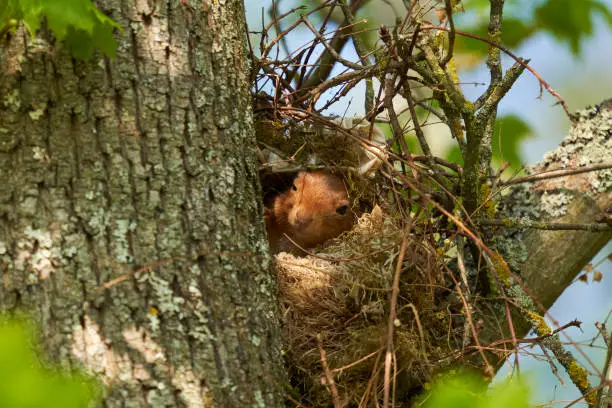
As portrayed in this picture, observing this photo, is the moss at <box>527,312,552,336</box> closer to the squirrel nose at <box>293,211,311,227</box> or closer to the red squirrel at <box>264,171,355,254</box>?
the red squirrel at <box>264,171,355,254</box>

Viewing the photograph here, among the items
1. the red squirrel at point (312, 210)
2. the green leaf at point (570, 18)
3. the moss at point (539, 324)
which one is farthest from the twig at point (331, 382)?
the green leaf at point (570, 18)

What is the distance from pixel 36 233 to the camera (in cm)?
192

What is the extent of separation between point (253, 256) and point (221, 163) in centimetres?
32

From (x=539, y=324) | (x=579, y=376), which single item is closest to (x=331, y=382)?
(x=539, y=324)

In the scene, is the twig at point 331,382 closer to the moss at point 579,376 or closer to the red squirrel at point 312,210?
the moss at point 579,376

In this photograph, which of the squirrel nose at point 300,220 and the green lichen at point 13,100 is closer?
the green lichen at point 13,100

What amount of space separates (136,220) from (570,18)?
2.86 m

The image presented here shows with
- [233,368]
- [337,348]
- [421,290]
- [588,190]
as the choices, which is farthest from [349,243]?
[233,368]

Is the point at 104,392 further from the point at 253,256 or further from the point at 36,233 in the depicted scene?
the point at 253,256

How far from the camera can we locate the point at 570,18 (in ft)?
12.5

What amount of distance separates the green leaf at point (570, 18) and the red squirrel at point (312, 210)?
1463mm

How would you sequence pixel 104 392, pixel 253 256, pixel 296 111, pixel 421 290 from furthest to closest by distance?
pixel 296 111, pixel 421 290, pixel 253 256, pixel 104 392

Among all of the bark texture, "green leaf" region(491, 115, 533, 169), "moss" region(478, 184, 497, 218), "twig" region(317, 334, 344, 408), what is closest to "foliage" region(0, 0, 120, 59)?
"twig" region(317, 334, 344, 408)

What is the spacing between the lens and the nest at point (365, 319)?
8.23 feet
